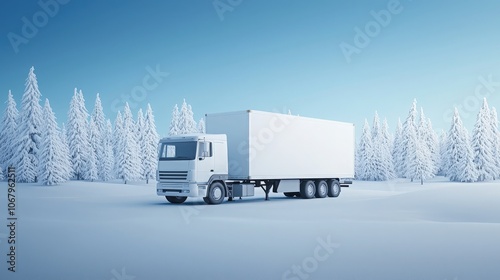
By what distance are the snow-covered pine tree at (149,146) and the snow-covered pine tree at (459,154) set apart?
42.8 meters

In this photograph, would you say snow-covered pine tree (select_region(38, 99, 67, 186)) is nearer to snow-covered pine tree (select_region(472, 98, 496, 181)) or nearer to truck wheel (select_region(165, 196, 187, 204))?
truck wheel (select_region(165, 196, 187, 204))

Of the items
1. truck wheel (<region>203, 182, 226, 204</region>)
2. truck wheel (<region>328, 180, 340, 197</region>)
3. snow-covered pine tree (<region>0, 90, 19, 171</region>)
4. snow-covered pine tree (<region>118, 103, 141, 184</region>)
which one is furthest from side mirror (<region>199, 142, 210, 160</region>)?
snow-covered pine tree (<region>0, 90, 19, 171</region>)

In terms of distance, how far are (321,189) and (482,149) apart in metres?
46.2

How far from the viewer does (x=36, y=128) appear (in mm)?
56969

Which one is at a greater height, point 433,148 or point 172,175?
point 433,148

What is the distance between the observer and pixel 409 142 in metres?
73.2

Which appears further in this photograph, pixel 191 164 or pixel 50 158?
pixel 50 158

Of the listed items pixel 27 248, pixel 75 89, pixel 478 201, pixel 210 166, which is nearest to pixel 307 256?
pixel 27 248

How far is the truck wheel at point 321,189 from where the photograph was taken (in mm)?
31312

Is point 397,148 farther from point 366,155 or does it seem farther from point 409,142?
point 409,142

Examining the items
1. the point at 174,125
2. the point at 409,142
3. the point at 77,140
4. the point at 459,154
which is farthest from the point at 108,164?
the point at 459,154

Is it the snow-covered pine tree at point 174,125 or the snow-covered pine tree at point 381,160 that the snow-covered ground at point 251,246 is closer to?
the snow-covered pine tree at point 174,125

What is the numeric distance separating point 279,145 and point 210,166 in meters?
4.89

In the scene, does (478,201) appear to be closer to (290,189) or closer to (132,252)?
(290,189)
